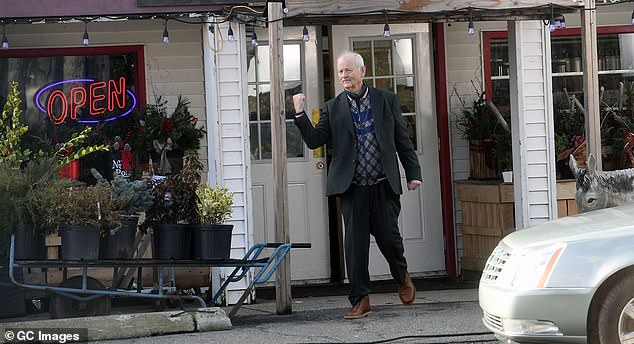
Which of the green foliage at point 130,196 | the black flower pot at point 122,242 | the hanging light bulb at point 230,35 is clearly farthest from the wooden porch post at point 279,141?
the black flower pot at point 122,242

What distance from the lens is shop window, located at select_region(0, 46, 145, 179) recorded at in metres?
11.0

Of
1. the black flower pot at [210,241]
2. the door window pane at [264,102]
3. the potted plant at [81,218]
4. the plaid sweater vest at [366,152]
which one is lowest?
the black flower pot at [210,241]

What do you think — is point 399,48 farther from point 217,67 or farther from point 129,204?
point 129,204

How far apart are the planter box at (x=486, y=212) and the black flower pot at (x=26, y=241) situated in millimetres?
4580

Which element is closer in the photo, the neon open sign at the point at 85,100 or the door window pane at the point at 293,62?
the neon open sign at the point at 85,100

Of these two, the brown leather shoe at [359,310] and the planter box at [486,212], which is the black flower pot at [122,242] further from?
the planter box at [486,212]

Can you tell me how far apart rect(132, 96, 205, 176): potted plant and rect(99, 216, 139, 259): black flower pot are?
6.14ft

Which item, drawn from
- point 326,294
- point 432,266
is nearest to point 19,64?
point 326,294

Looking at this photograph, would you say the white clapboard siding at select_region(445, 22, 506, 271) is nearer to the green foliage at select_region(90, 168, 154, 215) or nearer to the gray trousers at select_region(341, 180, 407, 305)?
the gray trousers at select_region(341, 180, 407, 305)

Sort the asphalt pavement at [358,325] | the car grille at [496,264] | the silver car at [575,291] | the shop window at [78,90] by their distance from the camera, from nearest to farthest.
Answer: the silver car at [575,291], the car grille at [496,264], the asphalt pavement at [358,325], the shop window at [78,90]

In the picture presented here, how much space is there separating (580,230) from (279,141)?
10.3ft

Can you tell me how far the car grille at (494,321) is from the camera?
260 inches

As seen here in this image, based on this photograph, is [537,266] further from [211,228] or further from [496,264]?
[211,228]

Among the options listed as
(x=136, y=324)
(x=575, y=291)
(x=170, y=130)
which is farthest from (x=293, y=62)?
(x=575, y=291)
